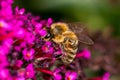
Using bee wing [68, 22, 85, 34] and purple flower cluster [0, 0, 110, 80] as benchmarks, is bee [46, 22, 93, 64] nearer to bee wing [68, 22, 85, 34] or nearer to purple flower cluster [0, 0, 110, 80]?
purple flower cluster [0, 0, 110, 80]

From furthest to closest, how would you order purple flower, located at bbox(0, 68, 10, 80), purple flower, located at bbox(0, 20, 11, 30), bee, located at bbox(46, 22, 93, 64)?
bee, located at bbox(46, 22, 93, 64) → purple flower, located at bbox(0, 20, 11, 30) → purple flower, located at bbox(0, 68, 10, 80)

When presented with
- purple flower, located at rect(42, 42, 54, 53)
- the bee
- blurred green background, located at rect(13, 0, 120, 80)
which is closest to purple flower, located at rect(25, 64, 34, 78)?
purple flower, located at rect(42, 42, 54, 53)

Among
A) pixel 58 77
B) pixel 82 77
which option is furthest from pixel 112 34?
pixel 58 77

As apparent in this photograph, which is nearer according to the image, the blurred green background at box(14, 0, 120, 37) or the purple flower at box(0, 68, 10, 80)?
the purple flower at box(0, 68, 10, 80)

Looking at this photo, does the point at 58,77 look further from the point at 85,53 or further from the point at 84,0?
the point at 84,0

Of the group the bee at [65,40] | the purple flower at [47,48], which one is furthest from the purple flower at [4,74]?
the bee at [65,40]

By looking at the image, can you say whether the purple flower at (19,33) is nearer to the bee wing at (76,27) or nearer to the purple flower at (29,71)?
the purple flower at (29,71)

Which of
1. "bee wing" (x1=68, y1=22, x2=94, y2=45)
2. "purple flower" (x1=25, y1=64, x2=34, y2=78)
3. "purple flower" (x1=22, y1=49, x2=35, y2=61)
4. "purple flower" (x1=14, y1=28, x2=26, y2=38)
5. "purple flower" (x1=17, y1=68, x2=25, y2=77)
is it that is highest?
"purple flower" (x1=14, y1=28, x2=26, y2=38)
